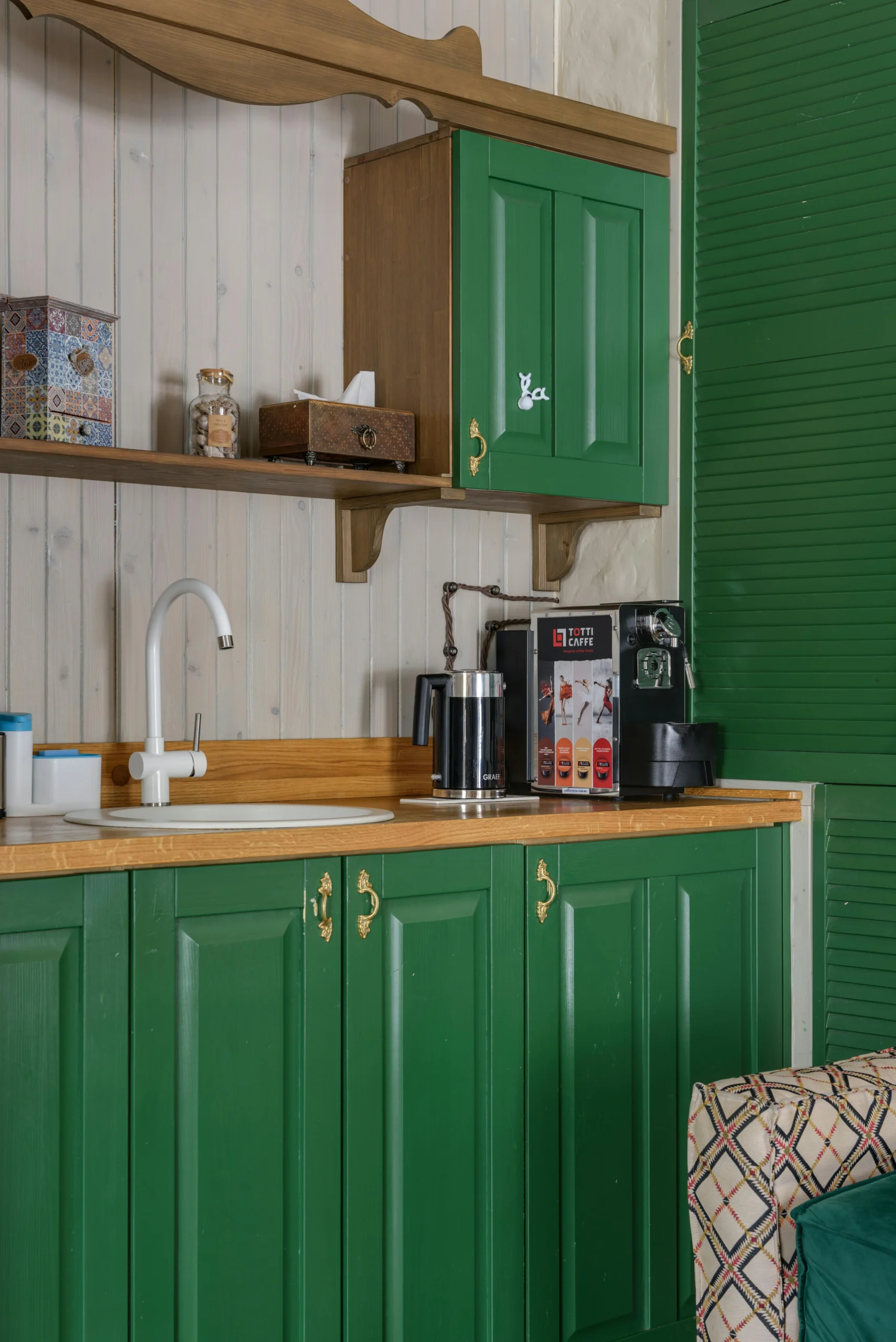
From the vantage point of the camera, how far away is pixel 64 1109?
183 cm

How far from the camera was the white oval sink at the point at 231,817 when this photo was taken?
6.63ft

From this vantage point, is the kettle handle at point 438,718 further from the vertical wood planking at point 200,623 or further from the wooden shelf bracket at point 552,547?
the wooden shelf bracket at point 552,547

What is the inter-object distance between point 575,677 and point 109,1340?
1428 mm

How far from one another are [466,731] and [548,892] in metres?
0.42

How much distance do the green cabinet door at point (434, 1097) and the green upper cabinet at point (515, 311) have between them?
79cm

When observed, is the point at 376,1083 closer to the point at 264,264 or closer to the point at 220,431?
the point at 220,431

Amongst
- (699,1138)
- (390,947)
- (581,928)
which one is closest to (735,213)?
(581,928)

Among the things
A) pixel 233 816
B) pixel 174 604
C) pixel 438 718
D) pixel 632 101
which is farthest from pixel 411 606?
pixel 632 101

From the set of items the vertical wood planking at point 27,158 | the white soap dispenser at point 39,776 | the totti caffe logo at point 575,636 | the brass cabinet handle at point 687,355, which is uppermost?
the vertical wood planking at point 27,158

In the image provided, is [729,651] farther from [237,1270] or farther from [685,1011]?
[237,1270]

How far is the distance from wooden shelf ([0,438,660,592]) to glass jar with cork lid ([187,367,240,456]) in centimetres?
5

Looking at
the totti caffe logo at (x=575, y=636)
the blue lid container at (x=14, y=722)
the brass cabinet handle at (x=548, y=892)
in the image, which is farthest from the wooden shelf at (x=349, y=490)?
the brass cabinet handle at (x=548, y=892)

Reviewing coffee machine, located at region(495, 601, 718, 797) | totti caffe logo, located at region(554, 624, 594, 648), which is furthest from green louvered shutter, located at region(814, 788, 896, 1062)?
totti caffe logo, located at region(554, 624, 594, 648)

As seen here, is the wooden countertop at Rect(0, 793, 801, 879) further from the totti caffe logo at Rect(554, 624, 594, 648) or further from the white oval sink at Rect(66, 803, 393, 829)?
the totti caffe logo at Rect(554, 624, 594, 648)
